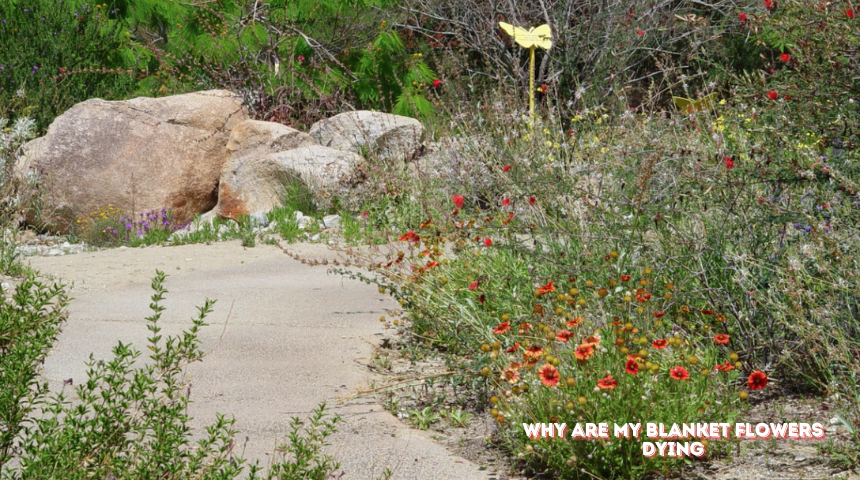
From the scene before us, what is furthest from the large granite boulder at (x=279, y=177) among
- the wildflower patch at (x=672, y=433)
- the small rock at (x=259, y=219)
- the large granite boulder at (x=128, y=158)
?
the wildflower patch at (x=672, y=433)

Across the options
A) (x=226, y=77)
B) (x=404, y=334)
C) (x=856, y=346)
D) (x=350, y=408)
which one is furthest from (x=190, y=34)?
(x=856, y=346)

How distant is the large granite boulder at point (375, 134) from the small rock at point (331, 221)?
112 centimetres

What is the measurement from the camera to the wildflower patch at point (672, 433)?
8.41ft

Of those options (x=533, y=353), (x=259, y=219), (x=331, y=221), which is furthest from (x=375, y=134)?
(x=533, y=353)

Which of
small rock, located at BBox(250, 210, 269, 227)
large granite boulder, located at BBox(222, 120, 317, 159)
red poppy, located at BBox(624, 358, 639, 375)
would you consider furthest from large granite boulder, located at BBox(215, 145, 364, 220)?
red poppy, located at BBox(624, 358, 639, 375)

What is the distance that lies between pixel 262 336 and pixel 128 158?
15.9 ft

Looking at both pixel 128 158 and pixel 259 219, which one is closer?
pixel 259 219

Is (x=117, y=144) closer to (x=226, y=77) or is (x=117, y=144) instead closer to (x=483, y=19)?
(x=226, y=77)

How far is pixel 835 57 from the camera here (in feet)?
12.0

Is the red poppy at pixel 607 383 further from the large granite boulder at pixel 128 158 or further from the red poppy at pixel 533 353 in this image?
the large granite boulder at pixel 128 158

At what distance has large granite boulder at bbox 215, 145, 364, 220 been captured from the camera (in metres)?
8.27

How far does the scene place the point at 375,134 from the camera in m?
9.05

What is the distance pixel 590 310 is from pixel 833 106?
1.52 metres

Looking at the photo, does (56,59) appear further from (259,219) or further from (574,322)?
(574,322)
